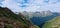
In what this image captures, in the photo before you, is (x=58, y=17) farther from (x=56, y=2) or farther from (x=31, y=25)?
(x=31, y=25)

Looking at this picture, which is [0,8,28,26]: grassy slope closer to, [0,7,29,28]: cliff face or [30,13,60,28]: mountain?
[0,7,29,28]: cliff face

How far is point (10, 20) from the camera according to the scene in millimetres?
1959

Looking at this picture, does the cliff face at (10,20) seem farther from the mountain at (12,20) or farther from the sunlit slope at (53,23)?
the sunlit slope at (53,23)

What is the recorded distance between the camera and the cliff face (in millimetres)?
1934

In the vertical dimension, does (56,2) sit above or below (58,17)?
above

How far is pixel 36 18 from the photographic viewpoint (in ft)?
6.54

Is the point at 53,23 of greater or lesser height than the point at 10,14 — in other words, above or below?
below

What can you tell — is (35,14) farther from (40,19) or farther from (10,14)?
(10,14)

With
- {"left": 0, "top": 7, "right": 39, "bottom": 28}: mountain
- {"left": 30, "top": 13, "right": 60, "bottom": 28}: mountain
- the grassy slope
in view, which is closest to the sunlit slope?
{"left": 30, "top": 13, "right": 60, "bottom": 28}: mountain

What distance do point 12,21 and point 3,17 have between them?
11cm

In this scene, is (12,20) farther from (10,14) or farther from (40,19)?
(40,19)

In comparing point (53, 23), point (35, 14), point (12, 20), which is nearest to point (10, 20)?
point (12, 20)

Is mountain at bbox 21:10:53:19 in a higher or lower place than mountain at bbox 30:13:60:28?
higher

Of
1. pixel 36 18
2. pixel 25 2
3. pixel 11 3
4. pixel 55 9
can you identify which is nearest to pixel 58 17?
pixel 55 9
